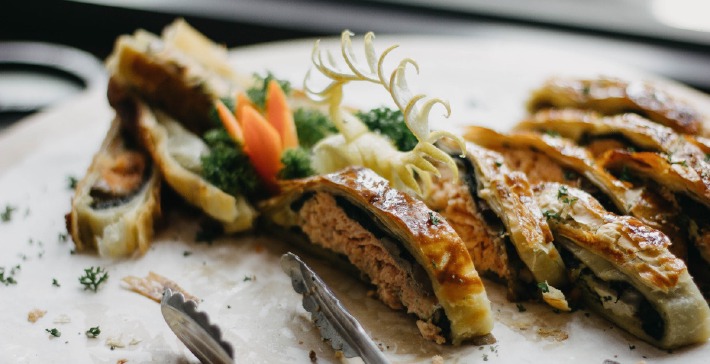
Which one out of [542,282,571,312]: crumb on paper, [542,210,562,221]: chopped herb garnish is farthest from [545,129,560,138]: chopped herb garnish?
[542,282,571,312]: crumb on paper

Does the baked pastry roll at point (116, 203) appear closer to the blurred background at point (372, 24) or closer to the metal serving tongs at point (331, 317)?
the metal serving tongs at point (331, 317)

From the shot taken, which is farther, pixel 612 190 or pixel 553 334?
pixel 612 190

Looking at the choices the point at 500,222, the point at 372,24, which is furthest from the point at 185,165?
the point at 372,24

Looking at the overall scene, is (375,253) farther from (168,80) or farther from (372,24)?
(372,24)

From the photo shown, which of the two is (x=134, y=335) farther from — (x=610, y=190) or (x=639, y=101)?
(x=639, y=101)

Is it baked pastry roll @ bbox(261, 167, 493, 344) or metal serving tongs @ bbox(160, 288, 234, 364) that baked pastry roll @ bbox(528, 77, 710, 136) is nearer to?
baked pastry roll @ bbox(261, 167, 493, 344)
